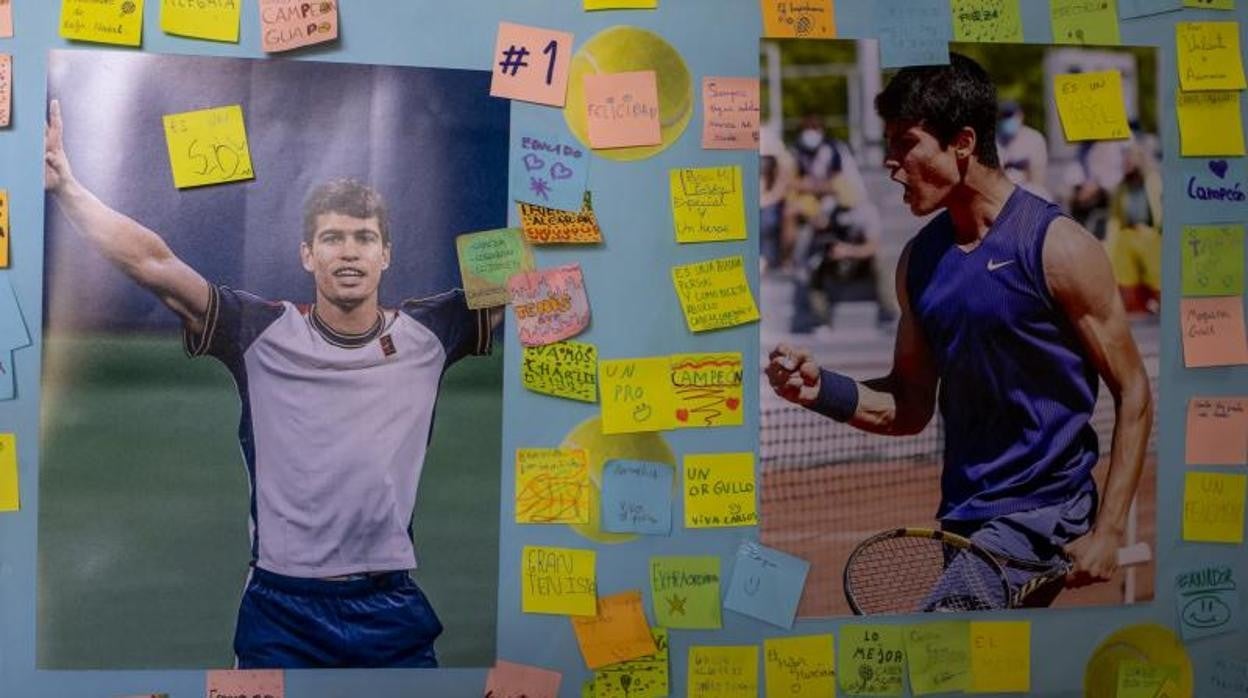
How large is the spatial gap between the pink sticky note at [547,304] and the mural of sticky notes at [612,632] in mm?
470

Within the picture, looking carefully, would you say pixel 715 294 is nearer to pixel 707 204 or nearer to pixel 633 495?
pixel 707 204

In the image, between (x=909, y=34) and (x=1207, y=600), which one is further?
(x=1207, y=600)

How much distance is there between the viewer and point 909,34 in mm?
2137

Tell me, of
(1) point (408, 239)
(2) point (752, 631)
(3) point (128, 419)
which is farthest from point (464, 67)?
(2) point (752, 631)

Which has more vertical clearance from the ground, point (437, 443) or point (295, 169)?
point (295, 169)

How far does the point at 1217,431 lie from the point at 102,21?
2091 millimetres

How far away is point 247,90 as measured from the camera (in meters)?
2.04

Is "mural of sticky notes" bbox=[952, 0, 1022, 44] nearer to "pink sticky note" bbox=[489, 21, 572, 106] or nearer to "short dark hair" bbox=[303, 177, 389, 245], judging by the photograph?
"pink sticky note" bbox=[489, 21, 572, 106]

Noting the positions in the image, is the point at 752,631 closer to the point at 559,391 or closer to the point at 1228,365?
the point at 559,391

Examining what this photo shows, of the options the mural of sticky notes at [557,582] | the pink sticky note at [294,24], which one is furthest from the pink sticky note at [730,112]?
the mural of sticky notes at [557,582]

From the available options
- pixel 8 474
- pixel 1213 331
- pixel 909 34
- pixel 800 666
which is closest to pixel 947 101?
pixel 909 34

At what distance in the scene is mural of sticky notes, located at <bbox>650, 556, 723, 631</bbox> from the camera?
2.12 meters

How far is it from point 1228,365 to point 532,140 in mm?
1338

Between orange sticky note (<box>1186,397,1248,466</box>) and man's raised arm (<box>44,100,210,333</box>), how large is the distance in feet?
5.93
